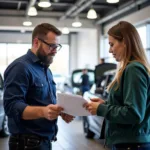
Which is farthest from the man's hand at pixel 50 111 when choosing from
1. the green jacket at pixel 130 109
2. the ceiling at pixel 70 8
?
the ceiling at pixel 70 8

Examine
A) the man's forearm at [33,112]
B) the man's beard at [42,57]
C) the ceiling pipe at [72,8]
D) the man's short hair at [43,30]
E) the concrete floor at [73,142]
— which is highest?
the ceiling pipe at [72,8]

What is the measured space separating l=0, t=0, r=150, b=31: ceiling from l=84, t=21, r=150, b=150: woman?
1084 cm

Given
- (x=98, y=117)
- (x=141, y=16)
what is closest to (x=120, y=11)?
(x=141, y=16)

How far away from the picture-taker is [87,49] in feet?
63.1

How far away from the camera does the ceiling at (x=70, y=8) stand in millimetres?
13633

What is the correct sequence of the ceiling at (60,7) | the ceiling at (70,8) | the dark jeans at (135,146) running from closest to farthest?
the dark jeans at (135,146) → the ceiling at (70,8) → the ceiling at (60,7)

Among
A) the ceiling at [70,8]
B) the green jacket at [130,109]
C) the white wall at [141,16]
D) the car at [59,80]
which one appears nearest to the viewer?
the green jacket at [130,109]

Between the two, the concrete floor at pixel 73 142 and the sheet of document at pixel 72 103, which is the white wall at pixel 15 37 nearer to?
the concrete floor at pixel 73 142

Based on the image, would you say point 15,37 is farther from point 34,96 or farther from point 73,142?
point 34,96

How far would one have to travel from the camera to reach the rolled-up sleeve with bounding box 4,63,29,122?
2.23 meters

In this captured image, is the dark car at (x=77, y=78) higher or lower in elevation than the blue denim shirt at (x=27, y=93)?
lower

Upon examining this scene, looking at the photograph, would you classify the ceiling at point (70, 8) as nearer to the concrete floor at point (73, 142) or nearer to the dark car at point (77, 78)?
the dark car at point (77, 78)

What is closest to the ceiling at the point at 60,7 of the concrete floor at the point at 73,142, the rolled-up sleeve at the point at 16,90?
the concrete floor at the point at 73,142

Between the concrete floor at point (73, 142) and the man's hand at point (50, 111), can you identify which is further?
the concrete floor at point (73, 142)
